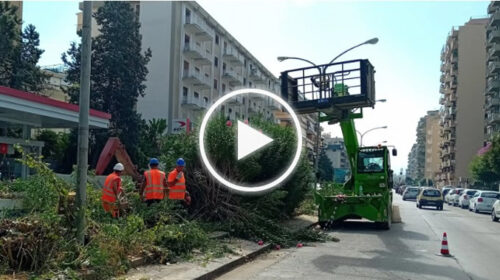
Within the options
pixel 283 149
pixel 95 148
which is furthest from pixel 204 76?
pixel 283 149

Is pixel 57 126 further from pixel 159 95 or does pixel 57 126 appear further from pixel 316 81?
pixel 159 95

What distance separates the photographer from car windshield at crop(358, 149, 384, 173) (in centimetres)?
1817

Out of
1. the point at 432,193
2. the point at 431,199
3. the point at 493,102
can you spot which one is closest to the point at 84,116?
the point at 431,199

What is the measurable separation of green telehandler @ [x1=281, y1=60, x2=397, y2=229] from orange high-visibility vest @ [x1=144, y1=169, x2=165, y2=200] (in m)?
5.51

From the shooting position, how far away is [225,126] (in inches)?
544

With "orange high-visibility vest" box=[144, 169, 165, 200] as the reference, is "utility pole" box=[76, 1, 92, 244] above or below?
above

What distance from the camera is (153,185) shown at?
10.4 metres

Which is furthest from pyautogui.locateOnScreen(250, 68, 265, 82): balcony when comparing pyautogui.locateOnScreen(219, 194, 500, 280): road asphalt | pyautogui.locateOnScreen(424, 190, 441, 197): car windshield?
pyautogui.locateOnScreen(219, 194, 500, 280): road asphalt

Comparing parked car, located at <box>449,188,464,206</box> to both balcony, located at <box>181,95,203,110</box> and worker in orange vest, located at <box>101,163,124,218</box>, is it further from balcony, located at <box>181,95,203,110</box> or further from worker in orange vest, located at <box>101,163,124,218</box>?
worker in orange vest, located at <box>101,163,124,218</box>

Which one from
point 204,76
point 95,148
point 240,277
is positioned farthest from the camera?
point 204,76

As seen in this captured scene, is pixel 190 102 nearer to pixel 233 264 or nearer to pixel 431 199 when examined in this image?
pixel 431 199

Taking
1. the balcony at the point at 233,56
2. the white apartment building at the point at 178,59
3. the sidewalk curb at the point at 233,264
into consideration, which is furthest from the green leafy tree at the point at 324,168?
the sidewalk curb at the point at 233,264

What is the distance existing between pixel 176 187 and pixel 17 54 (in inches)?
1186

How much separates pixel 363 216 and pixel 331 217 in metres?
1.06
